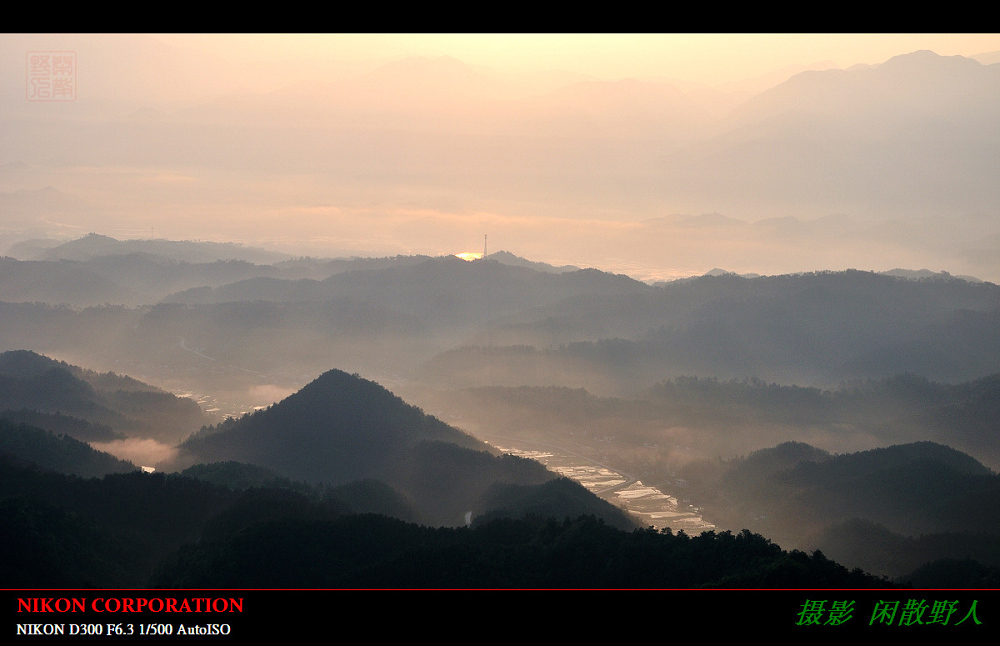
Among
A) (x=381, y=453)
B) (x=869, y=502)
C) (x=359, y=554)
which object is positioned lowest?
(x=869, y=502)

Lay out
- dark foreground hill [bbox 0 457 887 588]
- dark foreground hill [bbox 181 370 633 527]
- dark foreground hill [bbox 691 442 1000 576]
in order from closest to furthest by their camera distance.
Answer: dark foreground hill [bbox 0 457 887 588], dark foreground hill [bbox 691 442 1000 576], dark foreground hill [bbox 181 370 633 527]

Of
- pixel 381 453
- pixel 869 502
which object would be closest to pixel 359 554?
pixel 381 453

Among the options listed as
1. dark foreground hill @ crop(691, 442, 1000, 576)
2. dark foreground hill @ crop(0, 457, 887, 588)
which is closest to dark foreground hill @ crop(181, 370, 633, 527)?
dark foreground hill @ crop(0, 457, 887, 588)

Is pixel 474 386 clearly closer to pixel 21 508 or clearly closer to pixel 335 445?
pixel 335 445

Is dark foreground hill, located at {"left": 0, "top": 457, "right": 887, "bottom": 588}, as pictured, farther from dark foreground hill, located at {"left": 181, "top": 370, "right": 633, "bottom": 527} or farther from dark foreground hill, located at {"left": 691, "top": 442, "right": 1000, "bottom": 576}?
dark foreground hill, located at {"left": 691, "top": 442, "right": 1000, "bottom": 576}

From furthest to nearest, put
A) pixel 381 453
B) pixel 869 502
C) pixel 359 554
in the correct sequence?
pixel 381 453, pixel 869 502, pixel 359 554

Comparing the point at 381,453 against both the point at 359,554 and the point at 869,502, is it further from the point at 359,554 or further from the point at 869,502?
the point at 869,502

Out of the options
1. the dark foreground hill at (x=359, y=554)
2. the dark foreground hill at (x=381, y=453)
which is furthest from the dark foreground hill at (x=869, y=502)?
the dark foreground hill at (x=359, y=554)

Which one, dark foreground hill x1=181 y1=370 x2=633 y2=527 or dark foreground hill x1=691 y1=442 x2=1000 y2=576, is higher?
dark foreground hill x1=181 y1=370 x2=633 y2=527

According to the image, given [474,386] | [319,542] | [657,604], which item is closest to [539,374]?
[474,386]

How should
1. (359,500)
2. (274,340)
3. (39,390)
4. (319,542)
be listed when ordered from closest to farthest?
(319,542) → (359,500) → (39,390) → (274,340)

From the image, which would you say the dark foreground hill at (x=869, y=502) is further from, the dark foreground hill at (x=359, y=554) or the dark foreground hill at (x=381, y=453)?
the dark foreground hill at (x=359, y=554)
